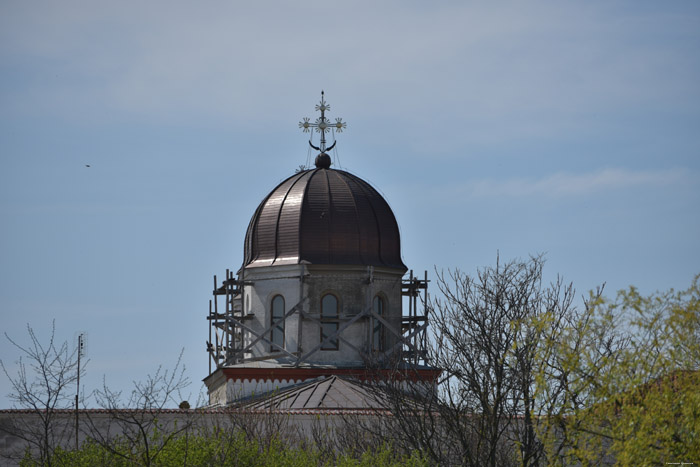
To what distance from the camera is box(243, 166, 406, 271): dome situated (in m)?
40.7

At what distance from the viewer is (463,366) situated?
25.5 metres

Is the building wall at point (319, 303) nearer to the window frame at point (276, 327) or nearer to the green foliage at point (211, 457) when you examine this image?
the window frame at point (276, 327)

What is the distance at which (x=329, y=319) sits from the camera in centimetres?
3988

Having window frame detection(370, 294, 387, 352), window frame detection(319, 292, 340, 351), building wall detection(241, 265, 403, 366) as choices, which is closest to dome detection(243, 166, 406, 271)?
building wall detection(241, 265, 403, 366)

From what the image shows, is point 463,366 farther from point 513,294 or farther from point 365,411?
point 365,411

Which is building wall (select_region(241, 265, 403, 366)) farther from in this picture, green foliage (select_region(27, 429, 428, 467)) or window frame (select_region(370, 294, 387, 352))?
green foliage (select_region(27, 429, 428, 467))

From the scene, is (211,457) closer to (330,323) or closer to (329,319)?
(329,319)

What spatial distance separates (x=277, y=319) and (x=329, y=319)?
1957 mm

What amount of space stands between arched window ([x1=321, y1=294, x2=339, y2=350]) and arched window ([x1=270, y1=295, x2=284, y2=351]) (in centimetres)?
139

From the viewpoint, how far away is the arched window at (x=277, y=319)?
40531 millimetres

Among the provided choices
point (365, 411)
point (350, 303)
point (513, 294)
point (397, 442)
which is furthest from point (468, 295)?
point (350, 303)

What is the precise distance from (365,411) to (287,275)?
8536 mm

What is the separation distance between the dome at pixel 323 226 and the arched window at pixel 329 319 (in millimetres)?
1244

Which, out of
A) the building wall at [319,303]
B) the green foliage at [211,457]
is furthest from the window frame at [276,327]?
the green foliage at [211,457]
